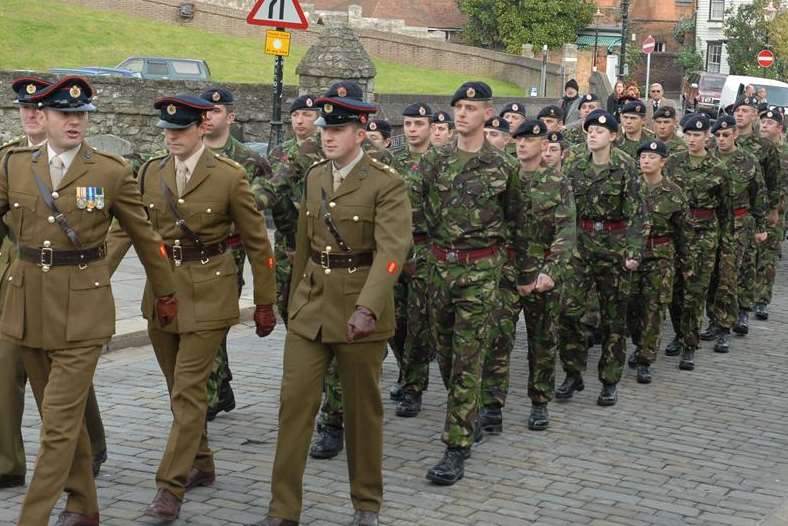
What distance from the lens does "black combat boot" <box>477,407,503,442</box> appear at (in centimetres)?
998

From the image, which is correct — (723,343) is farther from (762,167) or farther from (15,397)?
(15,397)

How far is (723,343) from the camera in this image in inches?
547

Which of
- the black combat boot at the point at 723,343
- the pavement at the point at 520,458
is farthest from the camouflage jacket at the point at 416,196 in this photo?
the black combat boot at the point at 723,343

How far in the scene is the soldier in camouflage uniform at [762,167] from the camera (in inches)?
594

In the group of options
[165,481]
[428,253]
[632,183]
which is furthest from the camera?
[632,183]

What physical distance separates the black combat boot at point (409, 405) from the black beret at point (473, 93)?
239cm

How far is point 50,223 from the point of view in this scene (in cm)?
711

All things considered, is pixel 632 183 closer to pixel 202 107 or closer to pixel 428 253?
pixel 428 253

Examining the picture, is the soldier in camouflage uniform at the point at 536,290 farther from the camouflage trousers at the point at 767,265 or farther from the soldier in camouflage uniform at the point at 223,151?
the camouflage trousers at the point at 767,265

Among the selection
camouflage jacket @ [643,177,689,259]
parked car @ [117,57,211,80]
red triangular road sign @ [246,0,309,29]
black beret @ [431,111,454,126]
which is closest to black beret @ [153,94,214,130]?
black beret @ [431,111,454,126]

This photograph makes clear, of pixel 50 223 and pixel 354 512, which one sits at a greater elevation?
pixel 50 223

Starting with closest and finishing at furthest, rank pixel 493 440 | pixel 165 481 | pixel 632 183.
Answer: pixel 165 481 < pixel 493 440 < pixel 632 183

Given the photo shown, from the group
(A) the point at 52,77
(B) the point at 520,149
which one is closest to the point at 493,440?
(B) the point at 520,149

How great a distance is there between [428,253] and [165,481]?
94.8 inches
